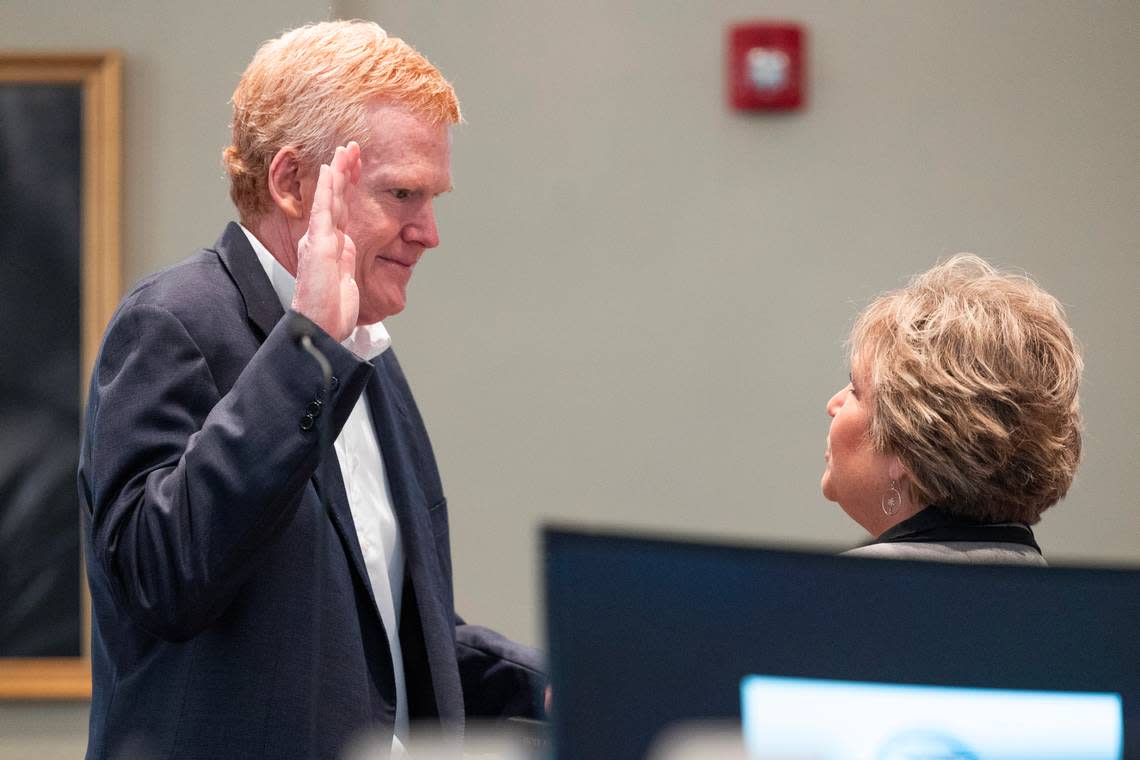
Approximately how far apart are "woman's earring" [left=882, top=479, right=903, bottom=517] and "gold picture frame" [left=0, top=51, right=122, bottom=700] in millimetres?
1868

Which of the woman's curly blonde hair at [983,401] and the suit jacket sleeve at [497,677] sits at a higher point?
the woman's curly blonde hair at [983,401]

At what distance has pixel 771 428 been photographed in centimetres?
288

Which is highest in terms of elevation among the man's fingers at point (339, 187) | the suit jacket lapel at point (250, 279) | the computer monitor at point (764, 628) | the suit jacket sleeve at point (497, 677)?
the man's fingers at point (339, 187)

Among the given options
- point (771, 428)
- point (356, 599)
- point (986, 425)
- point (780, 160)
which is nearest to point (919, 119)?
point (780, 160)

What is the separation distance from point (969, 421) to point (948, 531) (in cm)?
12

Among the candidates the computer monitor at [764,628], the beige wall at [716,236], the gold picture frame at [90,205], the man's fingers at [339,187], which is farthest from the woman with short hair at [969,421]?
the gold picture frame at [90,205]

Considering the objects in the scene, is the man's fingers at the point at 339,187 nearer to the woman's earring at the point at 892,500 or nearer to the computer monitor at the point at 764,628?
the woman's earring at the point at 892,500

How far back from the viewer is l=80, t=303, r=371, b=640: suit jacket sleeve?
1273 mm

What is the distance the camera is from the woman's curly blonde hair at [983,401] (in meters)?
1.38

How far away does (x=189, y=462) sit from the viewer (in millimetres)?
1282

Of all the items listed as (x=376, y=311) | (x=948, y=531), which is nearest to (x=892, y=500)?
(x=948, y=531)

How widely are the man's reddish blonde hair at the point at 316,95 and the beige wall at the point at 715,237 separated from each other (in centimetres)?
125

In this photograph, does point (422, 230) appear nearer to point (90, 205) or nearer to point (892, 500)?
point (892, 500)

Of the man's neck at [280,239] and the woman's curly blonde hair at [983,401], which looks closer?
the woman's curly blonde hair at [983,401]
